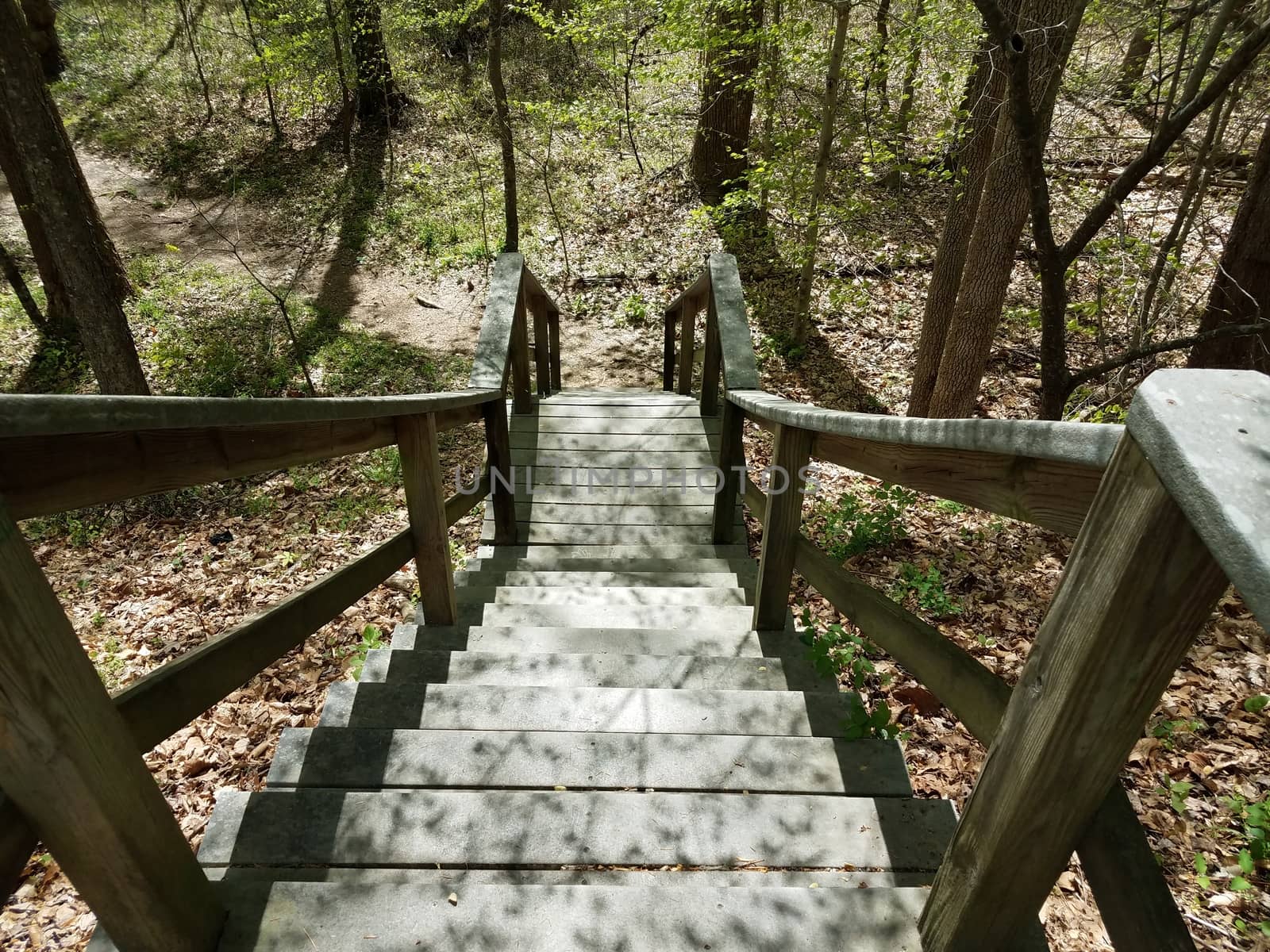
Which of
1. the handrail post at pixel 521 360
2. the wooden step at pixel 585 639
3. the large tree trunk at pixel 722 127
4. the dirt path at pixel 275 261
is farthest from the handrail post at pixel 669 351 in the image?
the wooden step at pixel 585 639

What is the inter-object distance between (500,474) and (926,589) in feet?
9.51

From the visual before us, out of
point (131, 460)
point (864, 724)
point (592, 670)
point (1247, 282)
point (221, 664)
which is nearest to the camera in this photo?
point (131, 460)

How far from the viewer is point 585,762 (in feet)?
6.37

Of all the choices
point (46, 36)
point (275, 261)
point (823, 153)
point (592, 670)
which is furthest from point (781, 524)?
point (46, 36)

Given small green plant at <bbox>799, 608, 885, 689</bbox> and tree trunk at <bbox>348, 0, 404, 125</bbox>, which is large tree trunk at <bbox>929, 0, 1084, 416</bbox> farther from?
tree trunk at <bbox>348, 0, 404, 125</bbox>

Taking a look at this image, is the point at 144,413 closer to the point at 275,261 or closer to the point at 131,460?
the point at 131,460

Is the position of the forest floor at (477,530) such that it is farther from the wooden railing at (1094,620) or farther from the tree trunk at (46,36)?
the tree trunk at (46,36)

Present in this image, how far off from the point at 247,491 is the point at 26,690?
632 cm

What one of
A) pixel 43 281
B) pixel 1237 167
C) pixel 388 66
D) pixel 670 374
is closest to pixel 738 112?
pixel 670 374

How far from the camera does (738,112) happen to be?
32.9 ft

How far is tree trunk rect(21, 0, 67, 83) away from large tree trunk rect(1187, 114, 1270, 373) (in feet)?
62.3

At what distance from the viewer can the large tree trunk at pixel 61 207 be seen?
538cm

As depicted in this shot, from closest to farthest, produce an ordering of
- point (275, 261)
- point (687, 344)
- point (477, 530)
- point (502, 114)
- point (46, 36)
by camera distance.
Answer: point (477, 530) → point (687, 344) → point (502, 114) → point (275, 261) → point (46, 36)

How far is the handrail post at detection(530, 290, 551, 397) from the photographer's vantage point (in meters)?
5.97
